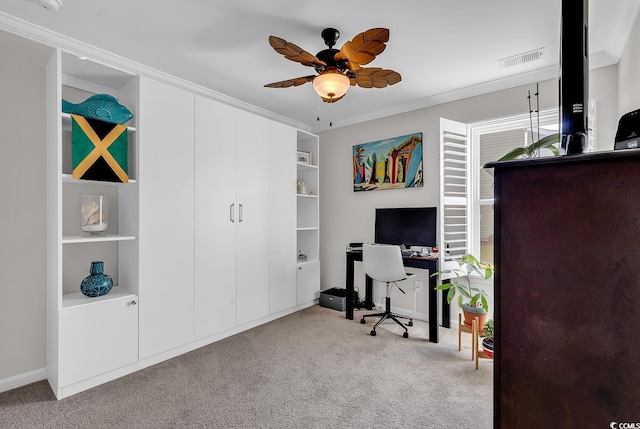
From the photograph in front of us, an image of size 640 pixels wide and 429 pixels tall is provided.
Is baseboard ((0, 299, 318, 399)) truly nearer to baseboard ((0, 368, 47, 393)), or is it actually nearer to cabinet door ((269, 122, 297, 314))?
baseboard ((0, 368, 47, 393))

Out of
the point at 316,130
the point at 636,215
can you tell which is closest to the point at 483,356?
the point at 636,215

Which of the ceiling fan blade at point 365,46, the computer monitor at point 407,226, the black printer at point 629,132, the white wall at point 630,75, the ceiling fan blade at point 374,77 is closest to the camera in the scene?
the black printer at point 629,132

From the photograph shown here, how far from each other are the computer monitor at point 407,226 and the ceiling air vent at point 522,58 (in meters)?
1.49

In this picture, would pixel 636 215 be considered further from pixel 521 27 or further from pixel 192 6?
pixel 192 6

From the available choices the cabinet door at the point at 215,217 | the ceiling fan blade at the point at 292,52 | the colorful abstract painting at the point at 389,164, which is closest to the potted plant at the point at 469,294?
the colorful abstract painting at the point at 389,164

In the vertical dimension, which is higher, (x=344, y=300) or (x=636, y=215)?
(x=636, y=215)

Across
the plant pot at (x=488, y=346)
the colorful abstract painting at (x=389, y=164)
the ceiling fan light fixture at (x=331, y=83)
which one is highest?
the ceiling fan light fixture at (x=331, y=83)

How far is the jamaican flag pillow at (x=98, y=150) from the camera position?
89.4 inches

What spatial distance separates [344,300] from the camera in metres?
4.04

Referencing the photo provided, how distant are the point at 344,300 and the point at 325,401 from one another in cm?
195

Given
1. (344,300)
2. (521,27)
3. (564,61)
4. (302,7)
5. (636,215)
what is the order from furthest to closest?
(344,300)
(521,27)
(302,7)
(564,61)
(636,215)

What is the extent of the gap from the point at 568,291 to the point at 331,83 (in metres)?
1.93

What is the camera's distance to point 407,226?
3.69 m

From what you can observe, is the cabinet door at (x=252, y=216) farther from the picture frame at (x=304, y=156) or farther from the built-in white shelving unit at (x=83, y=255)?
the built-in white shelving unit at (x=83, y=255)
